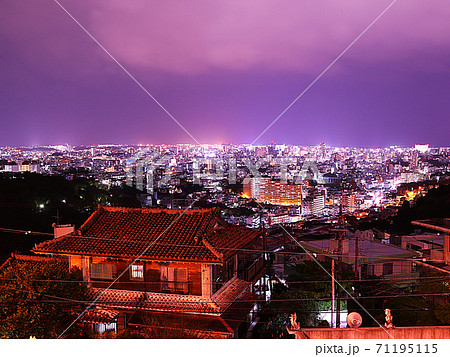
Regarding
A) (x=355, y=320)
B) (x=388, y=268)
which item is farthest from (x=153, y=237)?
(x=388, y=268)

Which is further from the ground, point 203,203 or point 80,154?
→ point 80,154

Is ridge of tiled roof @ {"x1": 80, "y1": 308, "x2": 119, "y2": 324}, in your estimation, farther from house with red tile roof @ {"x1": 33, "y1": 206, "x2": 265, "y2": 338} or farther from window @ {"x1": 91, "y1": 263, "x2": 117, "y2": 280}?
window @ {"x1": 91, "y1": 263, "x2": 117, "y2": 280}

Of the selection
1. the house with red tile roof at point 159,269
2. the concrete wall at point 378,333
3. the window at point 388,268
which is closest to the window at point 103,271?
the house with red tile roof at point 159,269

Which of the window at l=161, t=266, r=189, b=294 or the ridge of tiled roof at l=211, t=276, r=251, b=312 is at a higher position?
the window at l=161, t=266, r=189, b=294

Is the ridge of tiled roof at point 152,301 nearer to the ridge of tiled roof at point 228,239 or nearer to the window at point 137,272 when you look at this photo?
the window at point 137,272

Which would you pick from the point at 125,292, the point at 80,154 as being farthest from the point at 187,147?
the point at 125,292

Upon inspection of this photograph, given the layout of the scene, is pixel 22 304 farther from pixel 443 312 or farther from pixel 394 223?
pixel 394 223
